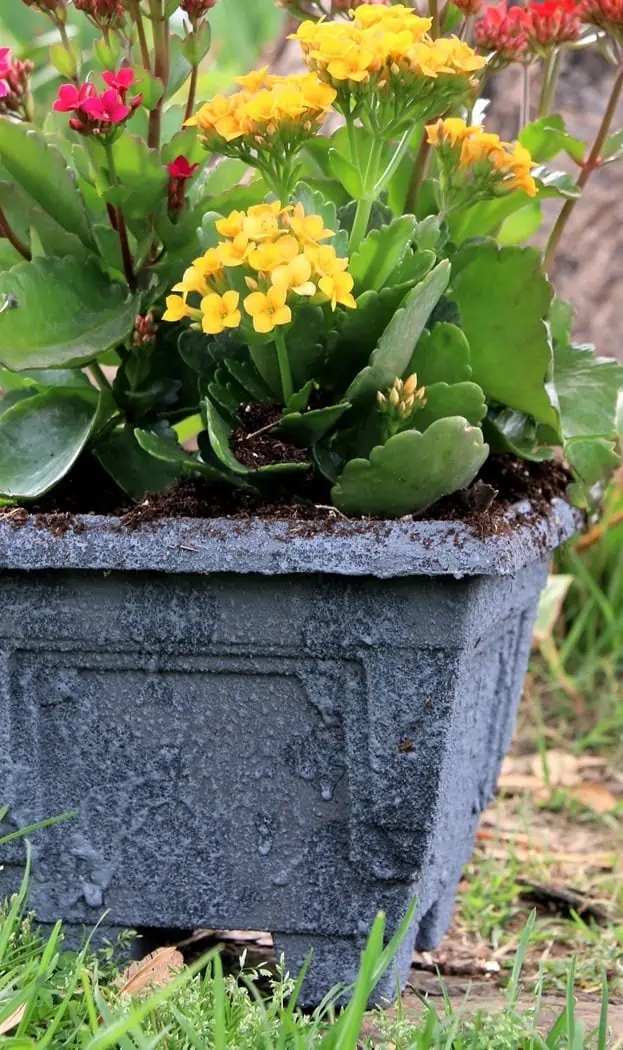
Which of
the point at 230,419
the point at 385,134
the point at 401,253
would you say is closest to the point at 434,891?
the point at 230,419

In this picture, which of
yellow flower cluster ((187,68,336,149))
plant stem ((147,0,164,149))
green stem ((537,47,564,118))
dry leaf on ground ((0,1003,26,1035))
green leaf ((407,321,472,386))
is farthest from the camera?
green stem ((537,47,564,118))

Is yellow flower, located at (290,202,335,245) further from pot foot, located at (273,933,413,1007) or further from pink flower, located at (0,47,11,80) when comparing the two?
pot foot, located at (273,933,413,1007)

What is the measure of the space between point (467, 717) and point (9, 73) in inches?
33.0

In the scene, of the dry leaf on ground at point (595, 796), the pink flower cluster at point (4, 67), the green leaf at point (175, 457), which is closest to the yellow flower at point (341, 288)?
the green leaf at point (175, 457)

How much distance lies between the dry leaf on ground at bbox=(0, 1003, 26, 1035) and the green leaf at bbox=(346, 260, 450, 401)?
624mm

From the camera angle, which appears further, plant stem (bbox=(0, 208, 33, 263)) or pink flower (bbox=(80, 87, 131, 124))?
plant stem (bbox=(0, 208, 33, 263))

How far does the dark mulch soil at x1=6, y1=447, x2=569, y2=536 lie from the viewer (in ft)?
3.53

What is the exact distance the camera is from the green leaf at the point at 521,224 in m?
1.42

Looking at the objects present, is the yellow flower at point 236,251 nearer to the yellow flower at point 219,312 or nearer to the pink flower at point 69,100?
the yellow flower at point 219,312

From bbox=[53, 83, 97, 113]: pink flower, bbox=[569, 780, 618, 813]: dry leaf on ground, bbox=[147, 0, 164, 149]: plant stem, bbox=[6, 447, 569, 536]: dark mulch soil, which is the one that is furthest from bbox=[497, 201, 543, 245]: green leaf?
bbox=[569, 780, 618, 813]: dry leaf on ground

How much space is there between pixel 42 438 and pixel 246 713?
1.25ft

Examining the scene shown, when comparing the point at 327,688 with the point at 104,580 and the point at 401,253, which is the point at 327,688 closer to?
the point at 104,580

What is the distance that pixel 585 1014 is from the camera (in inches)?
46.5

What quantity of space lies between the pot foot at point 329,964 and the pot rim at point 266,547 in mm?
397
